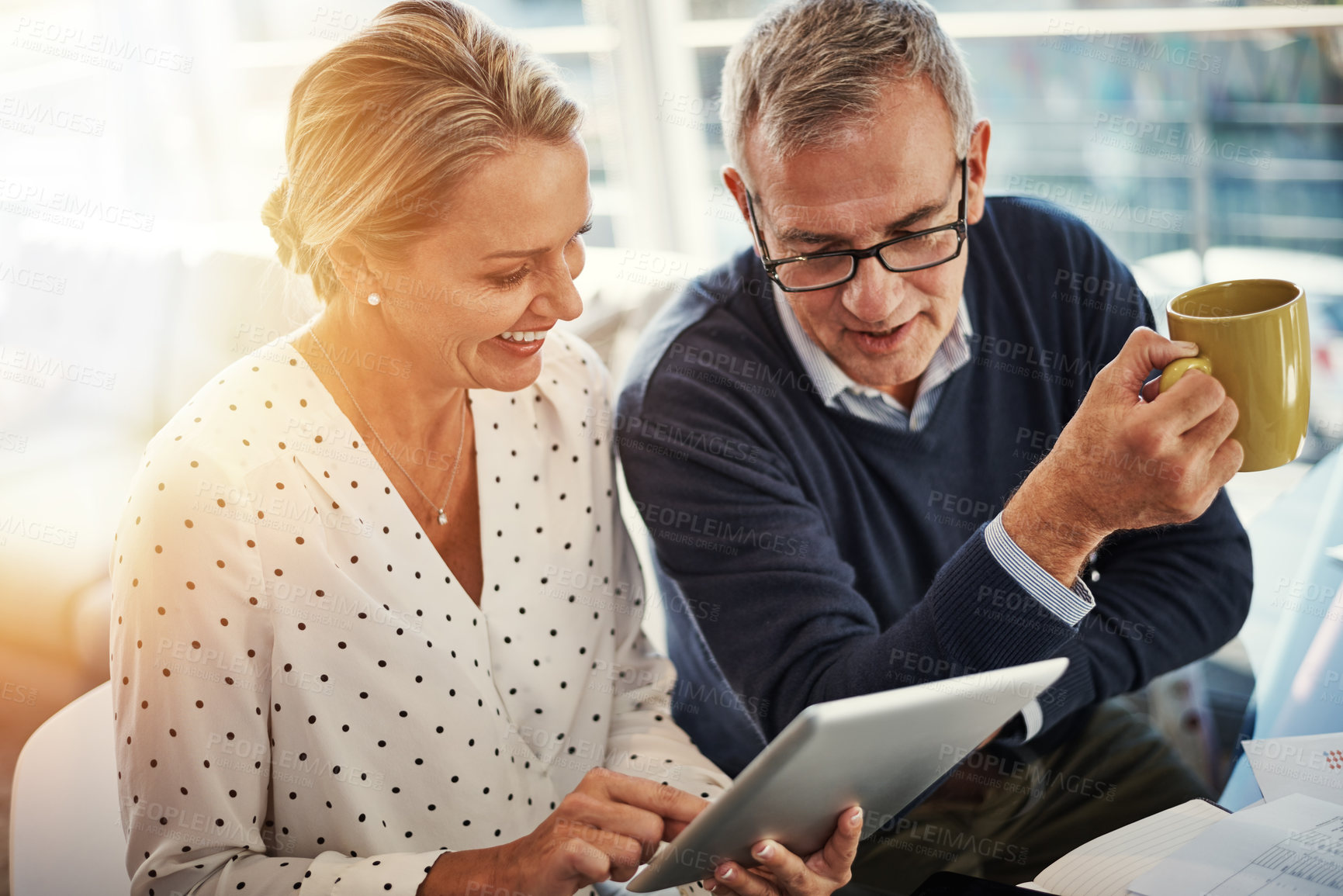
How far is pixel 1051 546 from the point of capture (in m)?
0.92

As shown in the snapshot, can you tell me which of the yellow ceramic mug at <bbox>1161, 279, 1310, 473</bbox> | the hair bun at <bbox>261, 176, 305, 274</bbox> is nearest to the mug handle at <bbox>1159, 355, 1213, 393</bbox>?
the yellow ceramic mug at <bbox>1161, 279, 1310, 473</bbox>

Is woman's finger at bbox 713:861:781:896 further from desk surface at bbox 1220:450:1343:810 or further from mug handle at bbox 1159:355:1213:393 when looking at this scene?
mug handle at bbox 1159:355:1213:393

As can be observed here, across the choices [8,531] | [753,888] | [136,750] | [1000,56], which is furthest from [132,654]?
[1000,56]

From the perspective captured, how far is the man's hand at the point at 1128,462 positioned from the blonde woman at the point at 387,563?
34cm

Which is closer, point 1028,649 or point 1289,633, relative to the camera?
point 1028,649

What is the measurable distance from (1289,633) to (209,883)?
1245 millimetres

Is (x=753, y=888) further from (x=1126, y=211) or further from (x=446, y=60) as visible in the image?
(x=1126, y=211)

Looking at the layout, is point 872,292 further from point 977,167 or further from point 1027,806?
point 1027,806

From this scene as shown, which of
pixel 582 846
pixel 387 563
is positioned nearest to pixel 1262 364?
pixel 582 846

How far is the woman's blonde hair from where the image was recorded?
96 cm

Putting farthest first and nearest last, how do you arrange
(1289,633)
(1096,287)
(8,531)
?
(8,531), (1096,287), (1289,633)

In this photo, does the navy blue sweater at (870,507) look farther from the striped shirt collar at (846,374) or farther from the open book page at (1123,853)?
the open book page at (1123,853)

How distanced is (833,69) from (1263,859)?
0.84 metres

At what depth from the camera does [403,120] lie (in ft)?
3.15
